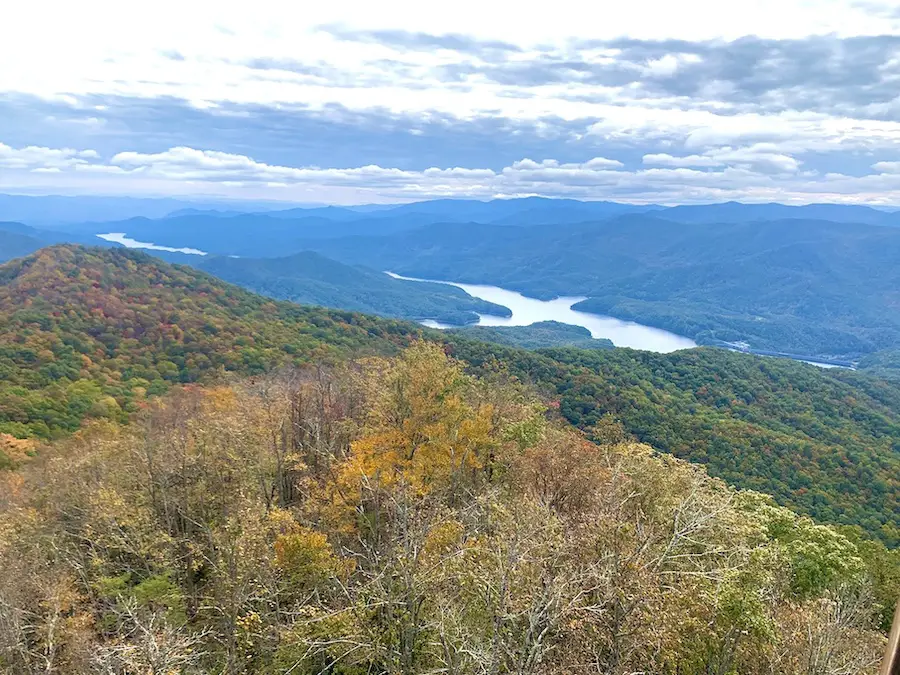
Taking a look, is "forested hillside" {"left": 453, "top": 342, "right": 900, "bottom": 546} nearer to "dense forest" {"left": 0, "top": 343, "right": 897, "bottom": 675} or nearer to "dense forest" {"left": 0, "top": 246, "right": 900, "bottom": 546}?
"dense forest" {"left": 0, "top": 246, "right": 900, "bottom": 546}

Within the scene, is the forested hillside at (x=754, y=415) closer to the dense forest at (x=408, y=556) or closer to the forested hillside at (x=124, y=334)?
the dense forest at (x=408, y=556)

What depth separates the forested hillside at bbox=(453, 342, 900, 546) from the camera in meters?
Answer: 69.6

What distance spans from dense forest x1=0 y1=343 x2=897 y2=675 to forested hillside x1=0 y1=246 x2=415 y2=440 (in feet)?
110

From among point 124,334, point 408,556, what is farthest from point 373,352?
point 408,556

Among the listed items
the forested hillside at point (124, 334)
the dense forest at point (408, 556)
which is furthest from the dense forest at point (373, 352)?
the dense forest at point (408, 556)

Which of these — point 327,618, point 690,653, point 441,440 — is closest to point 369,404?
point 441,440

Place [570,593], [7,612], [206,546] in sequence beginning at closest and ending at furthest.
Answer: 1. [570,593]
2. [7,612]
3. [206,546]

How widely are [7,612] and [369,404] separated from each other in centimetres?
1907

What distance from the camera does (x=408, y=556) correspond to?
14.7 m

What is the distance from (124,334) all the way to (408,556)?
100m

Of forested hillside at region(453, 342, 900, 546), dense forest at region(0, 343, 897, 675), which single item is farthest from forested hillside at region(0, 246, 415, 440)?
forested hillside at region(453, 342, 900, 546)

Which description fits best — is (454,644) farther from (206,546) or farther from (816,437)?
(816,437)

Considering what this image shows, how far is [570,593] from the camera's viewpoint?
12562 mm

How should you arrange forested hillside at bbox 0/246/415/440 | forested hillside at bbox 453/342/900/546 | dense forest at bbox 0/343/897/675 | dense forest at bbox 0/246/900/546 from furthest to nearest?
forested hillside at bbox 453/342/900/546 < dense forest at bbox 0/246/900/546 < forested hillside at bbox 0/246/415/440 < dense forest at bbox 0/343/897/675
